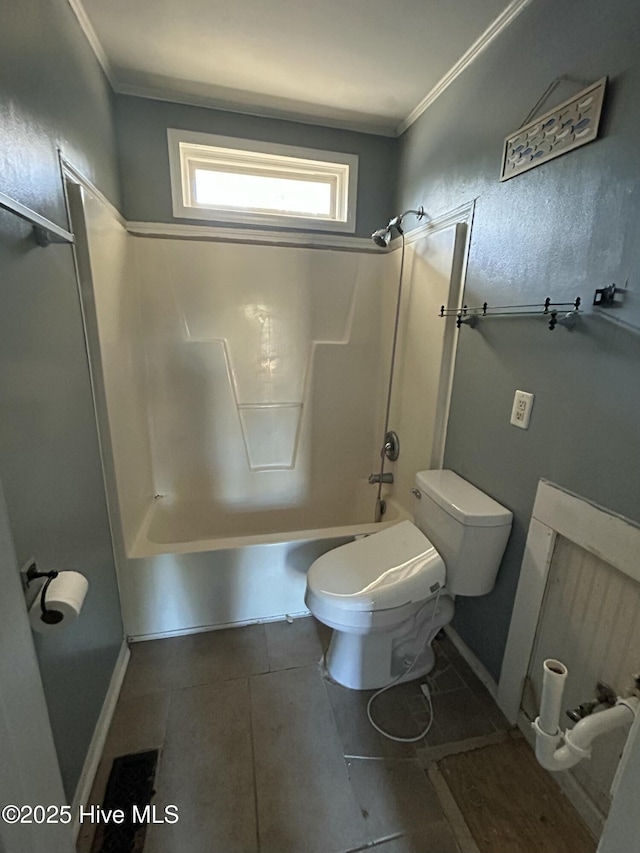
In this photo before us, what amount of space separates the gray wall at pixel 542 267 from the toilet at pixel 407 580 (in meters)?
0.11

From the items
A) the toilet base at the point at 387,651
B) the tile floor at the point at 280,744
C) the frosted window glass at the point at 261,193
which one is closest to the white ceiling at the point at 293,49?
the frosted window glass at the point at 261,193

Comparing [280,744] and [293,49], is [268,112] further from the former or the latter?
[280,744]

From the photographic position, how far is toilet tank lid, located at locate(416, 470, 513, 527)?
134cm

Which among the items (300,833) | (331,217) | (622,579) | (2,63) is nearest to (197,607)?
(300,833)

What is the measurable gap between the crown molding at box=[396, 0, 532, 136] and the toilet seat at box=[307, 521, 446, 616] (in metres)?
1.85

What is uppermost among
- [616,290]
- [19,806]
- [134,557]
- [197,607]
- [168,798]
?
[616,290]

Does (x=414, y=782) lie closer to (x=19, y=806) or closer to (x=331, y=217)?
(x=19, y=806)

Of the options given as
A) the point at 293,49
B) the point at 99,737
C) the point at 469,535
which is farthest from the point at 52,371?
the point at 293,49

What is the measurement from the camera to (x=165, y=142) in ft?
6.12

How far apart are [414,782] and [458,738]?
23cm

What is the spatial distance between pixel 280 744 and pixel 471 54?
2.63m

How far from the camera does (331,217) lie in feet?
7.23

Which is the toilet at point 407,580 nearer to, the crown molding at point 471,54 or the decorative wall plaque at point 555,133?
the decorative wall plaque at point 555,133

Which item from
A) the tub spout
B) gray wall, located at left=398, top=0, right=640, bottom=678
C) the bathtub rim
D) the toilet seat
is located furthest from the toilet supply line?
the tub spout
